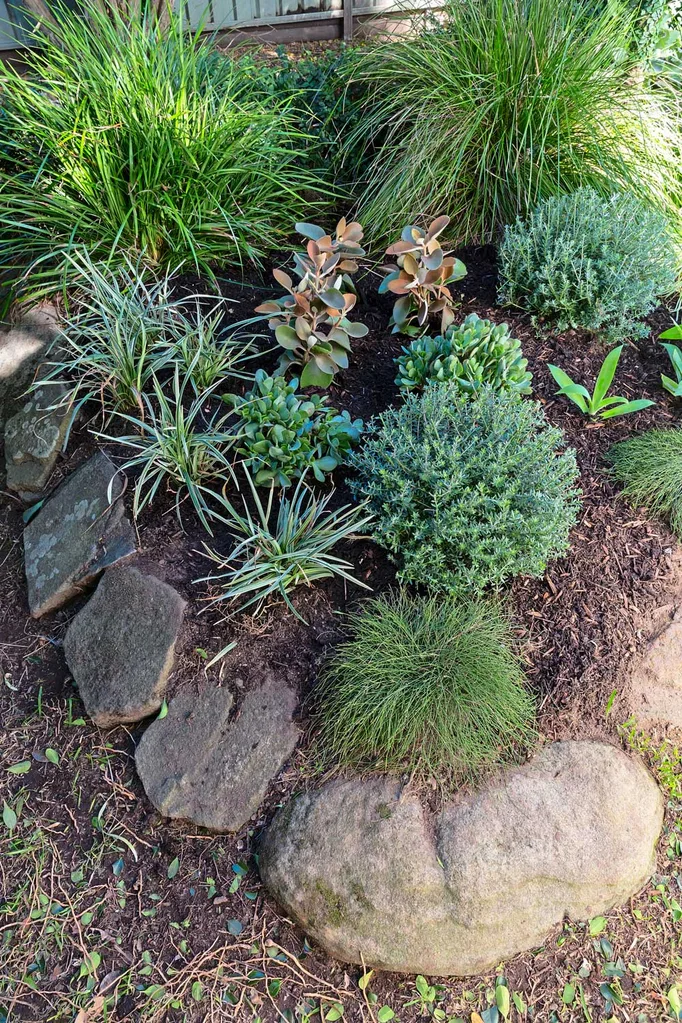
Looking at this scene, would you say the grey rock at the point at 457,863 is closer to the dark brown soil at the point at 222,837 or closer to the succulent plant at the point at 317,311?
the dark brown soil at the point at 222,837

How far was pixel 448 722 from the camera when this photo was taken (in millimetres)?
2346

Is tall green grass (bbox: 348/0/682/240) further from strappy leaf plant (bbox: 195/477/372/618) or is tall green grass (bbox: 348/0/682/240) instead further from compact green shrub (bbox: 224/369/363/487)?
strappy leaf plant (bbox: 195/477/372/618)

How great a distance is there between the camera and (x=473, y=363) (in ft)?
9.28

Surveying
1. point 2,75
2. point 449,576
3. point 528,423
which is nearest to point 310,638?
point 449,576

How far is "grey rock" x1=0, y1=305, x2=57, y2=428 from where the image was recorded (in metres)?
3.47

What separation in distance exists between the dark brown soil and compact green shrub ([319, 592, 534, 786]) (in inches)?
4.8

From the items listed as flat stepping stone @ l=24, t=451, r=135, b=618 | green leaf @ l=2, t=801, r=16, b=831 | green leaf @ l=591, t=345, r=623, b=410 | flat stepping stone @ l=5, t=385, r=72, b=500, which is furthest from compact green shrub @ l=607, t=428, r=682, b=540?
green leaf @ l=2, t=801, r=16, b=831

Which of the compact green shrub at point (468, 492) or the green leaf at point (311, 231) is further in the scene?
the green leaf at point (311, 231)

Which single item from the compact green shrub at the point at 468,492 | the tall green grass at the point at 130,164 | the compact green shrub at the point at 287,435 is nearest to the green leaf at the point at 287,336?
the compact green shrub at the point at 287,435

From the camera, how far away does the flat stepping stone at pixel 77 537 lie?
2.94m

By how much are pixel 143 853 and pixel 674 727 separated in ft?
5.78

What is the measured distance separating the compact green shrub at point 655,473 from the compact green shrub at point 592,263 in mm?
563

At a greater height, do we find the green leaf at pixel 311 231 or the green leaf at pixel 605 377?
the green leaf at pixel 311 231

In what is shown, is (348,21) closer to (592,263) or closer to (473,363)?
(592,263)
